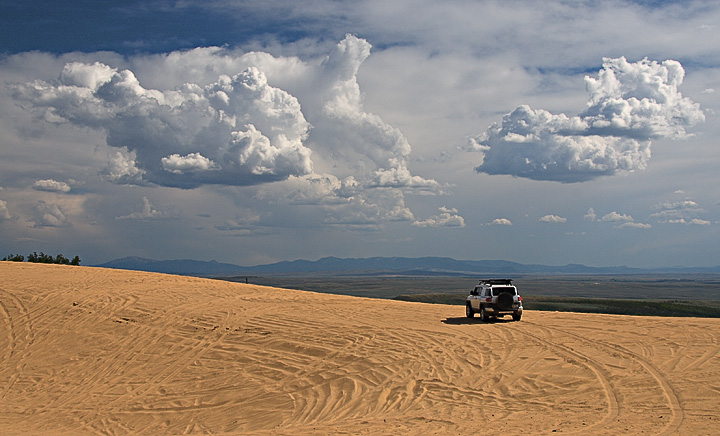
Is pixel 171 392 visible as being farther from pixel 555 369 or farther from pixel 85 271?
pixel 85 271

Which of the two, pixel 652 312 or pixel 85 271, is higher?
pixel 85 271

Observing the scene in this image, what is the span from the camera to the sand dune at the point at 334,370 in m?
13.1

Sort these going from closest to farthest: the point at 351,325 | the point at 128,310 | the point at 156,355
→ the point at 156,355, the point at 351,325, the point at 128,310

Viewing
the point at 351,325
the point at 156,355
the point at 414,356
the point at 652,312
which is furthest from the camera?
the point at 652,312

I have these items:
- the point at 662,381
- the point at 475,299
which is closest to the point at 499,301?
the point at 475,299

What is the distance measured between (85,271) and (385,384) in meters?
24.1

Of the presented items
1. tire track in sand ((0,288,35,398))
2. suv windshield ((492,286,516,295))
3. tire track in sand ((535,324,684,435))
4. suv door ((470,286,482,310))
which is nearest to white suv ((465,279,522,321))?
suv windshield ((492,286,516,295))

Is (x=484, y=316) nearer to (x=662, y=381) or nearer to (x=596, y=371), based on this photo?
(x=596, y=371)

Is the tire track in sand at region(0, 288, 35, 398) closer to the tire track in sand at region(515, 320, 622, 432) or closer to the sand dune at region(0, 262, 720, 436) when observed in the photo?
the sand dune at region(0, 262, 720, 436)

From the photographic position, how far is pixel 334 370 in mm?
17047

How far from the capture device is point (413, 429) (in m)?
12.0

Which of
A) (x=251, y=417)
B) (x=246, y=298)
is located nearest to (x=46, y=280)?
(x=246, y=298)

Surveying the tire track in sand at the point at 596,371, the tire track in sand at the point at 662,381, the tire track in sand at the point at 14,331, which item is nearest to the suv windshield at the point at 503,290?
the tire track in sand at the point at 596,371

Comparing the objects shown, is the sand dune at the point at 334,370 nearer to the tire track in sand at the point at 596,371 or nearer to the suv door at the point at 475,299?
the tire track in sand at the point at 596,371
